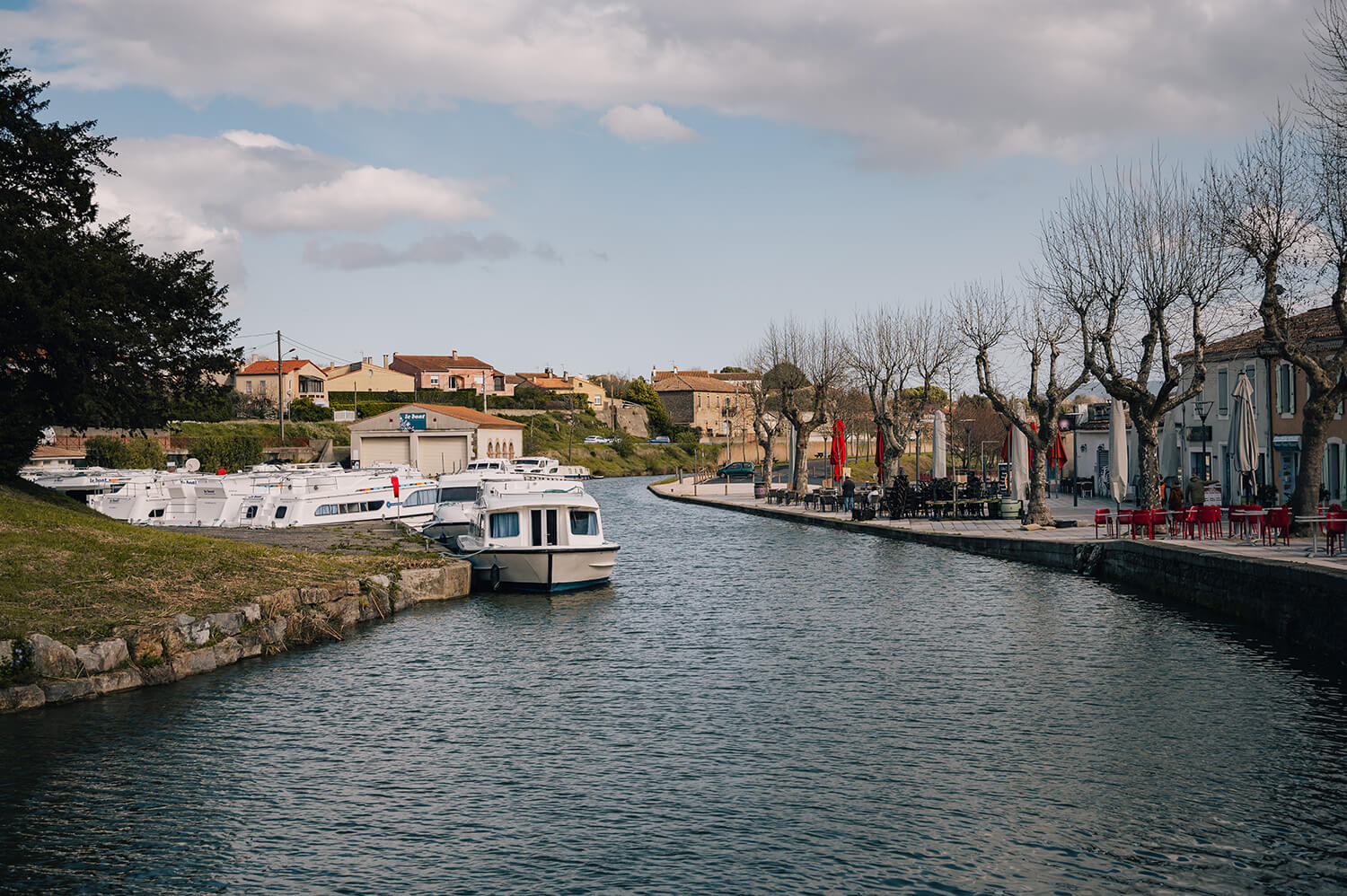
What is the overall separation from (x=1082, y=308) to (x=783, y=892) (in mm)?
30673

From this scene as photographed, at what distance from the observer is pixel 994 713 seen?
53.6ft

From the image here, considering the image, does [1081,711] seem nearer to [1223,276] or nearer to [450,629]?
[450,629]

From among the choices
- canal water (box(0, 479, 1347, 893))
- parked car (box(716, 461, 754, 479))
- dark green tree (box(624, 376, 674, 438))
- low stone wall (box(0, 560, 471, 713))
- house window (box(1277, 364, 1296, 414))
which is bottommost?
canal water (box(0, 479, 1347, 893))

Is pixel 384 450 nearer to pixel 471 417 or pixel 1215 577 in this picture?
pixel 471 417

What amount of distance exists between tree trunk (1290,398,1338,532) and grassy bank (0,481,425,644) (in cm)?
2366

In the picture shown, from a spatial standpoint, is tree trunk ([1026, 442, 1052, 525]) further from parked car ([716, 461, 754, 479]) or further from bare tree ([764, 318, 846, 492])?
parked car ([716, 461, 754, 479])

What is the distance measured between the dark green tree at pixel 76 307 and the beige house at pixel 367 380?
98.0 meters

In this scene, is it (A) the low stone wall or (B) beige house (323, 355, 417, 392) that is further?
(B) beige house (323, 355, 417, 392)

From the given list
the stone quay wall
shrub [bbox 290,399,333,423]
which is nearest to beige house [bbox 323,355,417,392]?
shrub [bbox 290,399,333,423]

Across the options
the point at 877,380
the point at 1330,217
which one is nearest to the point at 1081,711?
the point at 1330,217

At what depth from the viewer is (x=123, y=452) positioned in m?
75.4

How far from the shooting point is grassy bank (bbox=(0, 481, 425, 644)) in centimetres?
1877

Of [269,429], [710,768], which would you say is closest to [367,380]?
[269,429]

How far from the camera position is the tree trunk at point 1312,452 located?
92.1 ft
